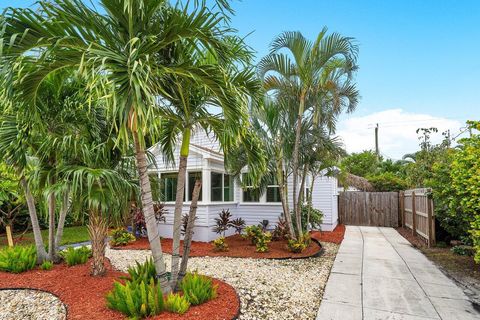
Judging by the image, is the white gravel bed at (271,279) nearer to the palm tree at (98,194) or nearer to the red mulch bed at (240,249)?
the red mulch bed at (240,249)

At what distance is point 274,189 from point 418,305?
24.6 ft

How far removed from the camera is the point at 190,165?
10.2 metres

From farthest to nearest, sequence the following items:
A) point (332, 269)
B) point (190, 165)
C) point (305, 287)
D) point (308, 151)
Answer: point (190, 165) → point (308, 151) → point (332, 269) → point (305, 287)

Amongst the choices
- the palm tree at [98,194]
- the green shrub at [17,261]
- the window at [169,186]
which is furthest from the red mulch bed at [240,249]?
the green shrub at [17,261]

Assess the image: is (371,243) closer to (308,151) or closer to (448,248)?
(448,248)

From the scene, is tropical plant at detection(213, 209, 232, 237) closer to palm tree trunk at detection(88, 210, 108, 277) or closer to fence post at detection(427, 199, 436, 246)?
palm tree trunk at detection(88, 210, 108, 277)

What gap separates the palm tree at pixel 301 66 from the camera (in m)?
7.05

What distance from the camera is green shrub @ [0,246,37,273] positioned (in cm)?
566

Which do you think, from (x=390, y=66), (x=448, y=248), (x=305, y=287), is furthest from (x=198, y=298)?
(x=390, y=66)

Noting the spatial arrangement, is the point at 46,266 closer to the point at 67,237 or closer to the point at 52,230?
the point at 52,230

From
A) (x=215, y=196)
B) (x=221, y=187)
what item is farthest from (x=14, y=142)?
(x=221, y=187)

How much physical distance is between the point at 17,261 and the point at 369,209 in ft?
46.2

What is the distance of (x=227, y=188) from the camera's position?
11469mm

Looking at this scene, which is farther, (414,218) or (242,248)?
(414,218)
